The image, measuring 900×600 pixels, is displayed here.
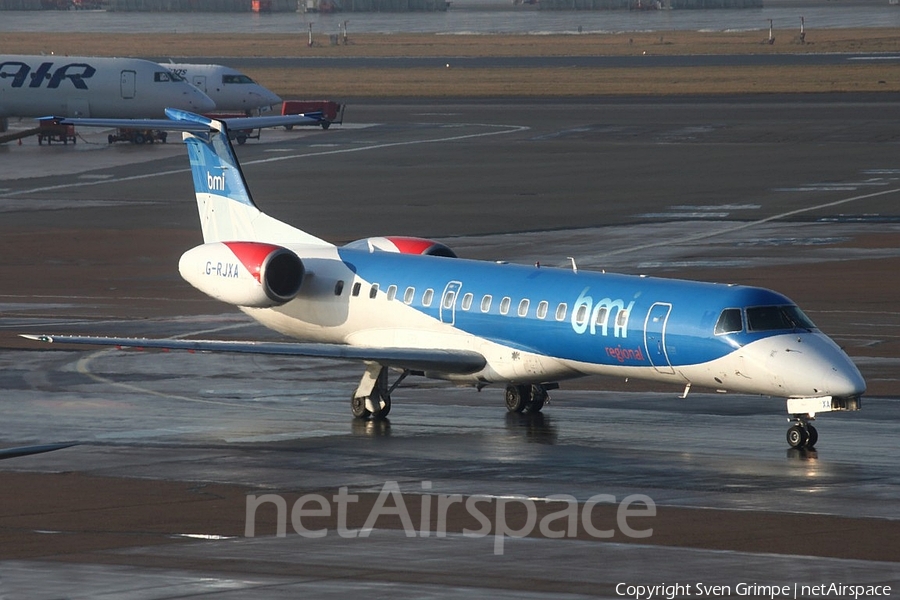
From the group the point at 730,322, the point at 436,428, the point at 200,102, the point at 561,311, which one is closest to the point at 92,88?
the point at 200,102

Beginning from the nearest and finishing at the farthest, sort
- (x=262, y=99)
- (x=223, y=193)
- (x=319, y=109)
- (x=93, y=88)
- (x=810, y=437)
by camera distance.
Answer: (x=810, y=437) < (x=223, y=193) < (x=93, y=88) < (x=319, y=109) < (x=262, y=99)

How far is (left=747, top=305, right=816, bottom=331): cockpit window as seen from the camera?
24156 millimetres

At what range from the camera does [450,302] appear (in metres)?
27.6

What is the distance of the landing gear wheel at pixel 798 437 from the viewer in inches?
947

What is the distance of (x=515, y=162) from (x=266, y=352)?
47111 mm

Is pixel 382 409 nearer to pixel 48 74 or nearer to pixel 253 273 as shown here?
pixel 253 273

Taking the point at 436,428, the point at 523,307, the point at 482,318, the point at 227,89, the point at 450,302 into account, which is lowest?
the point at 436,428

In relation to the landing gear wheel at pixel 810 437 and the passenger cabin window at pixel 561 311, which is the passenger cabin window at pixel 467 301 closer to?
the passenger cabin window at pixel 561 311

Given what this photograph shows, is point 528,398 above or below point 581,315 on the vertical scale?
below

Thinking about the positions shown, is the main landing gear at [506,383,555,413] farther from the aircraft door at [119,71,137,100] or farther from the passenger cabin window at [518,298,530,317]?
the aircraft door at [119,71,137,100]

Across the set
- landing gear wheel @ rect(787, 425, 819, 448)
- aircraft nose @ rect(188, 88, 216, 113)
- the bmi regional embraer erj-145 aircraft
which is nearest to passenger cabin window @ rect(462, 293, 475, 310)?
the bmi regional embraer erj-145 aircraft

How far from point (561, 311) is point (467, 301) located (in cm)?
204

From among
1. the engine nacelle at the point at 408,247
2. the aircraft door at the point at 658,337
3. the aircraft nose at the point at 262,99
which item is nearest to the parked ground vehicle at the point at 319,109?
the aircraft nose at the point at 262,99

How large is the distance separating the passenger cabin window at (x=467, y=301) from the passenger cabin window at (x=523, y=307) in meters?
1.06
